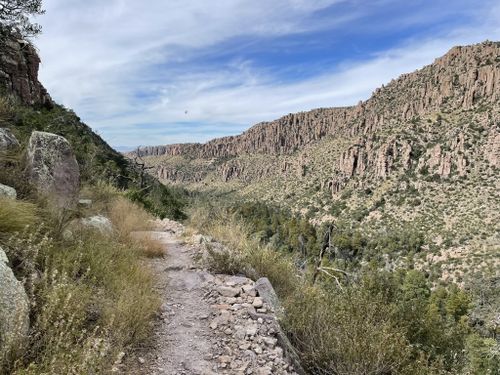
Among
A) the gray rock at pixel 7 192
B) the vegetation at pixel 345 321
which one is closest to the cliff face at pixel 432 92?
the vegetation at pixel 345 321

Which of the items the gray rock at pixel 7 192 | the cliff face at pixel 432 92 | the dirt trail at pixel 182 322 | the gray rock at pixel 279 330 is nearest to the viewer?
the dirt trail at pixel 182 322

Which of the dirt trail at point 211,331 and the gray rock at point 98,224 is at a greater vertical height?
the gray rock at point 98,224

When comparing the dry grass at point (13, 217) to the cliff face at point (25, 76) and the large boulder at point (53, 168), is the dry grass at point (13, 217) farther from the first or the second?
the cliff face at point (25, 76)

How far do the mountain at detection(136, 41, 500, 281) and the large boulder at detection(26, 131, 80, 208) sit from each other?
61.1 feet

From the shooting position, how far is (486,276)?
116ft

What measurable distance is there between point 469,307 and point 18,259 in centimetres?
3340

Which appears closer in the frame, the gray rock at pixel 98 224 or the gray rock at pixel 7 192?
the gray rock at pixel 7 192

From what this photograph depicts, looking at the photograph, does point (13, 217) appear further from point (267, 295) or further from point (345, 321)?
point (345, 321)

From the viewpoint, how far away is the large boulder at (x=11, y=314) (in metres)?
2.14

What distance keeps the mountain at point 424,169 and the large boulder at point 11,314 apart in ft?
74.5

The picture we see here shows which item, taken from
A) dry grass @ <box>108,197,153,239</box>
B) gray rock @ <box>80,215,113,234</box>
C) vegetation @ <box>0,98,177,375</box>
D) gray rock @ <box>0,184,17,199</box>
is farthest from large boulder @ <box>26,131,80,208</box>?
gray rock @ <box>0,184,17,199</box>

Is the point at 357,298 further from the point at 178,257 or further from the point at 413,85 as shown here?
the point at 413,85

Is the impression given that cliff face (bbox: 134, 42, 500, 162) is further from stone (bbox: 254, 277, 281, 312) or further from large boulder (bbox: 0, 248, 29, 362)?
large boulder (bbox: 0, 248, 29, 362)

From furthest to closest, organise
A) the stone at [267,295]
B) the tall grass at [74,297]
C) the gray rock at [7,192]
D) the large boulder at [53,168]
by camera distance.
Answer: the large boulder at [53,168] → the stone at [267,295] → the gray rock at [7,192] → the tall grass at [74,297]
